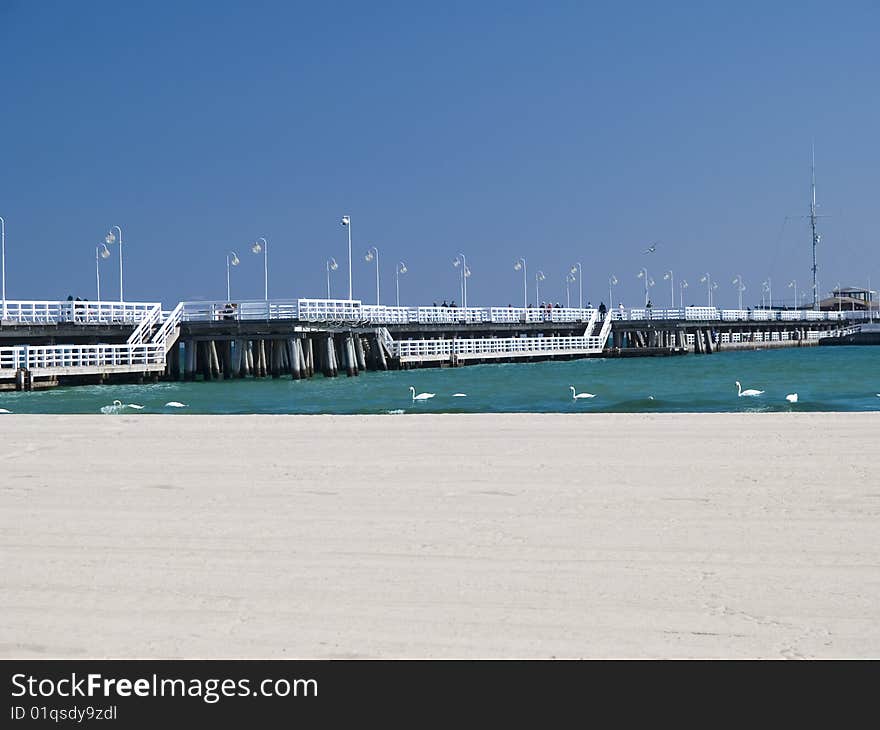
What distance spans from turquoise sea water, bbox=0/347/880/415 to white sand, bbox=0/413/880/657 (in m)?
15.0

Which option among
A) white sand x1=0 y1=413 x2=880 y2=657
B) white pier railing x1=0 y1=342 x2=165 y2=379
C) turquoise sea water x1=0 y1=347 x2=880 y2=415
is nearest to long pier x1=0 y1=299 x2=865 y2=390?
white pier railing x1=0 y1=342 x2=165 y2=379

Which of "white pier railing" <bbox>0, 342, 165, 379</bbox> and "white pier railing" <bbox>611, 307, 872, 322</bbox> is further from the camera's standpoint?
"white pier railing" <bbox>611, 307, 872, 322</bbox>

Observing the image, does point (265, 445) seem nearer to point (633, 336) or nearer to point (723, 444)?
point (723, 444)

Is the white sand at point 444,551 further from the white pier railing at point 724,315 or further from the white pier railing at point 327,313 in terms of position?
the white pier railing at point 724,315

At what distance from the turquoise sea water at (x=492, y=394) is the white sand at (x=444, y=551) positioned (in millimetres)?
14971

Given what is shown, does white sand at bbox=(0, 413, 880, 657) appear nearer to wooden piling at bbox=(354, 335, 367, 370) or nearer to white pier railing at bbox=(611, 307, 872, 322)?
wooden piling at bbox=(354, 335, 367, 370)

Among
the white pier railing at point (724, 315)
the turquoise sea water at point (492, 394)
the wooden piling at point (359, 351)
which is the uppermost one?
the white pier railing at point (724, 315)

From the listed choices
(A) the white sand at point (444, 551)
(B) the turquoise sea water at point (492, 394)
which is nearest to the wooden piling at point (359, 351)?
(B) the turquoise sea water at point (492, 394)

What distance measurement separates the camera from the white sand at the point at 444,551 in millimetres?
5113

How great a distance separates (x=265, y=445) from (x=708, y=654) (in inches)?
320

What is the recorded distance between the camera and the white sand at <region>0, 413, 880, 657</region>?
511 cm

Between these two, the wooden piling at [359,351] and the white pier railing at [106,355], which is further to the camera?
the wooden piling at [359,351]

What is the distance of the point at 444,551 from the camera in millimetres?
6629

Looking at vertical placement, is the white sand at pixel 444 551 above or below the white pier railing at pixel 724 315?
below
